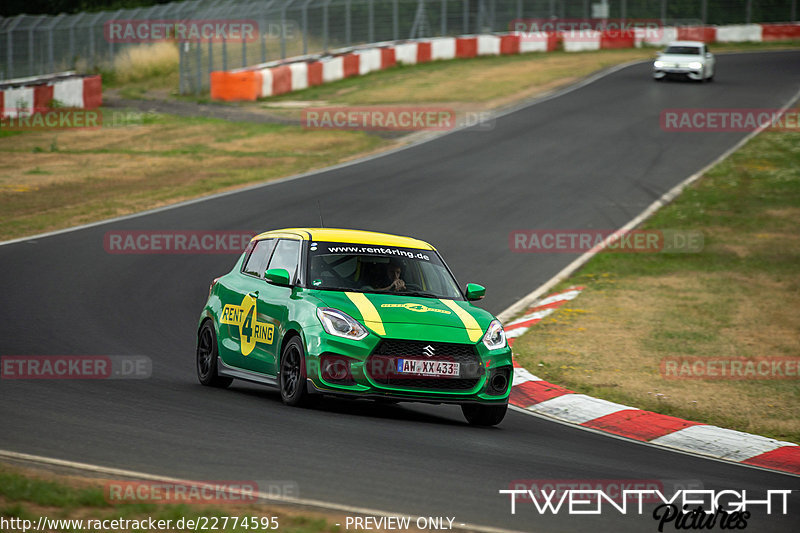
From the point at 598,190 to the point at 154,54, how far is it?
92.8ft

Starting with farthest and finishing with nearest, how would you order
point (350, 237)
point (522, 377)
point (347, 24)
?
point (347, 24), point (522, 377), point (350, 237)

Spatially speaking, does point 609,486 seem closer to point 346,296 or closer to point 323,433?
point 323,433

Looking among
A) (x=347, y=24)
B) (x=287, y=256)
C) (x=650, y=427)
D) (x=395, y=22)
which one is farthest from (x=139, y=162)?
(x=395, y=22)

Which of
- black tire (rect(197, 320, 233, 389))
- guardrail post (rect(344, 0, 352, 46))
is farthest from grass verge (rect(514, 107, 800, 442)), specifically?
guardrail post (rect(344, 0, 352, 46))

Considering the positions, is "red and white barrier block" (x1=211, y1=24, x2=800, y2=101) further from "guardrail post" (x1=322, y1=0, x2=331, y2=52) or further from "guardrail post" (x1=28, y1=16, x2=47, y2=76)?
"guardrail post" (x1=28, y1=16, x2=47, y2=76)

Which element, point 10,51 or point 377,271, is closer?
point 377,271

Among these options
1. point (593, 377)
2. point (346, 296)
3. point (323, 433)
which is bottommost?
point (593, 377)

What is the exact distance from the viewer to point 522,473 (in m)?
7.29

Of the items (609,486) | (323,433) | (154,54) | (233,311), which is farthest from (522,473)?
(154,54)

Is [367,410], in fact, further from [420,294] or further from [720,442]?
[720,442]

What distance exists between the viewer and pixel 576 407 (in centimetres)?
1072

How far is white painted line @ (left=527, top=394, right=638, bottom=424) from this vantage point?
10391 millimetres

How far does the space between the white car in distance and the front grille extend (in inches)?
1351

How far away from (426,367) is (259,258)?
8.52 feet
